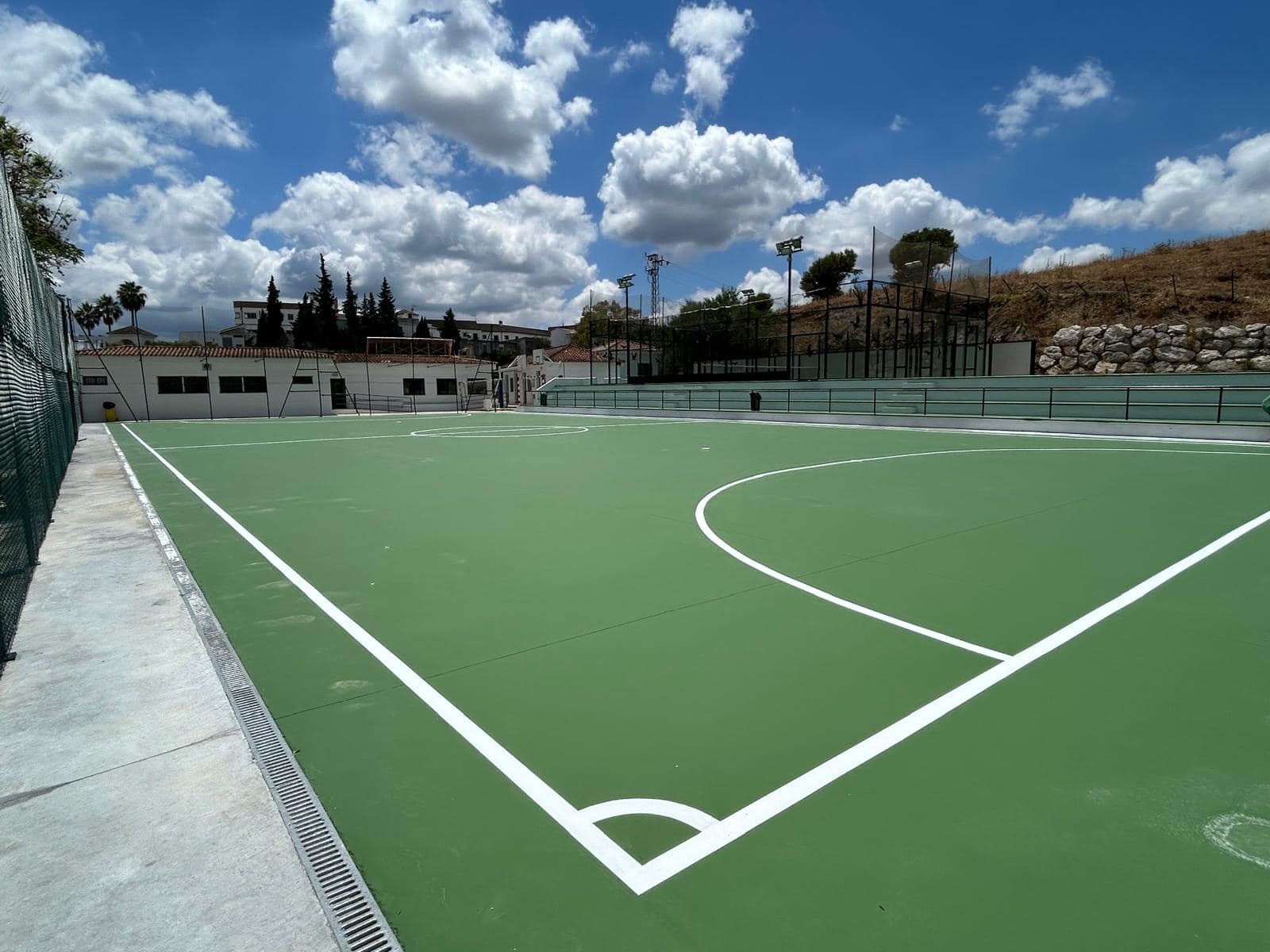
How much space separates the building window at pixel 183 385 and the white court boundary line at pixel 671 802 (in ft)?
127

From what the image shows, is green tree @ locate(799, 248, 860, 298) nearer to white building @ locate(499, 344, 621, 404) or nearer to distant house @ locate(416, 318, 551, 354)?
white building @ locate(499, 344, 621, 404)

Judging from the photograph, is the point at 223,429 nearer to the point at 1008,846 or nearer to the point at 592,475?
the point at 592,475

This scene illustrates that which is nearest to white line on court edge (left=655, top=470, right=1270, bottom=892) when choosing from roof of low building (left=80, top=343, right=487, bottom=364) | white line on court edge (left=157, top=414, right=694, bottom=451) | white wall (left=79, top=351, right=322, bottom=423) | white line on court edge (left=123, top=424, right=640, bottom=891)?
white line on court edge (left=123, top=424, right=640, bottom=891)

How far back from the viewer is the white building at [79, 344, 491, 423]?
34.1m

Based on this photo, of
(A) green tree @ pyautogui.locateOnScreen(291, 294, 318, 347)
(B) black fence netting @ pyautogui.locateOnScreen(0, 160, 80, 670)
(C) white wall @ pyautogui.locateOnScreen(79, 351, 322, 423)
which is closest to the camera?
(B) black fence netting @ pyautogui.locateOnScreen(0, 160, 80, 670)

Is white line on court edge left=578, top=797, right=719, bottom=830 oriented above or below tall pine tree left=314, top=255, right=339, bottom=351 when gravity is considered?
below

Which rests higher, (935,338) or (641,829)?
(935,338)

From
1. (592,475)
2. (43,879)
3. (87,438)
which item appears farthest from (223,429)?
(43,879)

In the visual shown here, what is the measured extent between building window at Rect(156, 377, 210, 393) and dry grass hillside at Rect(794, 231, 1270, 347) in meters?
35.1

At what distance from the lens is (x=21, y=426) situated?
5965 mm

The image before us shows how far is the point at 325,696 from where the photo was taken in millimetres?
3354

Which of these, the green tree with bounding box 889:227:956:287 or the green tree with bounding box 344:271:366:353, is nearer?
the green tree with bounding box 889:227:956:287

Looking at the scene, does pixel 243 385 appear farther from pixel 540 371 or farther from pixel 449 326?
pixel 449 326

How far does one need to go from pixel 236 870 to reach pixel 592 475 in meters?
9.05
